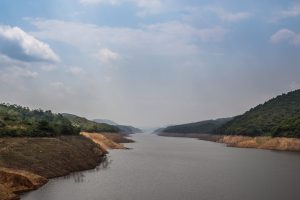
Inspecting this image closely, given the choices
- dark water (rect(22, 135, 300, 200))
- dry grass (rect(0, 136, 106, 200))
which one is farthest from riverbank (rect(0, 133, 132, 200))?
dark water (rect(22, 135, 300, 200))

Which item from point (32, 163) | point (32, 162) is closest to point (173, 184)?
point (32, 163)

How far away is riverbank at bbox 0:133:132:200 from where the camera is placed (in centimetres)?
5775

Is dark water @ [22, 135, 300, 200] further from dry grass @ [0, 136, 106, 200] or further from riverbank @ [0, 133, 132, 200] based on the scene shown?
dry grass @ [0, 136, 106, 200]

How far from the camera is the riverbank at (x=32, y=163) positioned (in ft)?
189

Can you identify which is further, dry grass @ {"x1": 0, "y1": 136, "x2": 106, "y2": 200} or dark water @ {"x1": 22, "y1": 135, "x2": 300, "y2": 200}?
dry grass @ {"x1": 0, "y1": 136, "x2": 106, "y2": 200}

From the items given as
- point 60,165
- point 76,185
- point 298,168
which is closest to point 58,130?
point 60,165

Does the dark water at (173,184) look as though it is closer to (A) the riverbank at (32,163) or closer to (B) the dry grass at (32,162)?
(A) the riverbank at (32,163)

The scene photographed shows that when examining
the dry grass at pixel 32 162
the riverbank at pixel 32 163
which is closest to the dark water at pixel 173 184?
the riverbank at pixel 32 163

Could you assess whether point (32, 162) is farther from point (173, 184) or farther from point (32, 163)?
point (173, 184)

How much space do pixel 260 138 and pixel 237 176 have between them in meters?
119

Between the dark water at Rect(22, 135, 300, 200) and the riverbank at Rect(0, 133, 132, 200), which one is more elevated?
the riverbank at Rect(0, 133, 132, 200)

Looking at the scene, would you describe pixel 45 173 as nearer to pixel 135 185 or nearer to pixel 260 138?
pixel 135 185

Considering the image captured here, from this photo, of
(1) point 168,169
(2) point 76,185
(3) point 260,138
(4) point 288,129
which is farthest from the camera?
(3) point 260,138

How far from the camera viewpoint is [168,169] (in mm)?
93000
